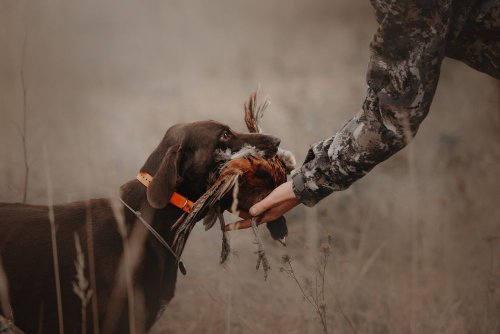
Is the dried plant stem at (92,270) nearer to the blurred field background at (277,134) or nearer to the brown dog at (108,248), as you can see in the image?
the brown dog at (108,248)

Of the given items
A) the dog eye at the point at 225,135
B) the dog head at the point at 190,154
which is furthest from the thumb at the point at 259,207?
the dog eye at the point at 225,135

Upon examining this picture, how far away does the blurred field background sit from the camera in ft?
12.8

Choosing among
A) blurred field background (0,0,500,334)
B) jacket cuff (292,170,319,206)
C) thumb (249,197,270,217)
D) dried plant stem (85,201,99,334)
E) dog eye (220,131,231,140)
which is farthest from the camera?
blurred field background (0,0,500,334)

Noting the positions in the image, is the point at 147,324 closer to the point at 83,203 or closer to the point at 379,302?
the point at 83,203

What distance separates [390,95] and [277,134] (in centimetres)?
371

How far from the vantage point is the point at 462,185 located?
5.09 metres

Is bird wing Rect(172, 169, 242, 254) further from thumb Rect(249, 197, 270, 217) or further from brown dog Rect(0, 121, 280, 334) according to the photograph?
brown dog Rect(0, 121, 280, 334)

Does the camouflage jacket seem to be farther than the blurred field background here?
No

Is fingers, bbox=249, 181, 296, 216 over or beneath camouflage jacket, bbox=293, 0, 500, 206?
beneath

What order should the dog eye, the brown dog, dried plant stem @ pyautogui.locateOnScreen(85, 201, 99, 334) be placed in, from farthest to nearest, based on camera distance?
the dog eye, the brown dog, dried plant stem @ pyautogui.locateOnScreen(85, 201, 99, 334)

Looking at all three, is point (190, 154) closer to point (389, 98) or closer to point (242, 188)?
point (242, 188)

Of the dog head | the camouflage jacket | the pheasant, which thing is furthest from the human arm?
the dog head

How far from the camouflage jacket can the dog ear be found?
771 mm

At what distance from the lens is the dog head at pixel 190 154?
3068 millimetres
